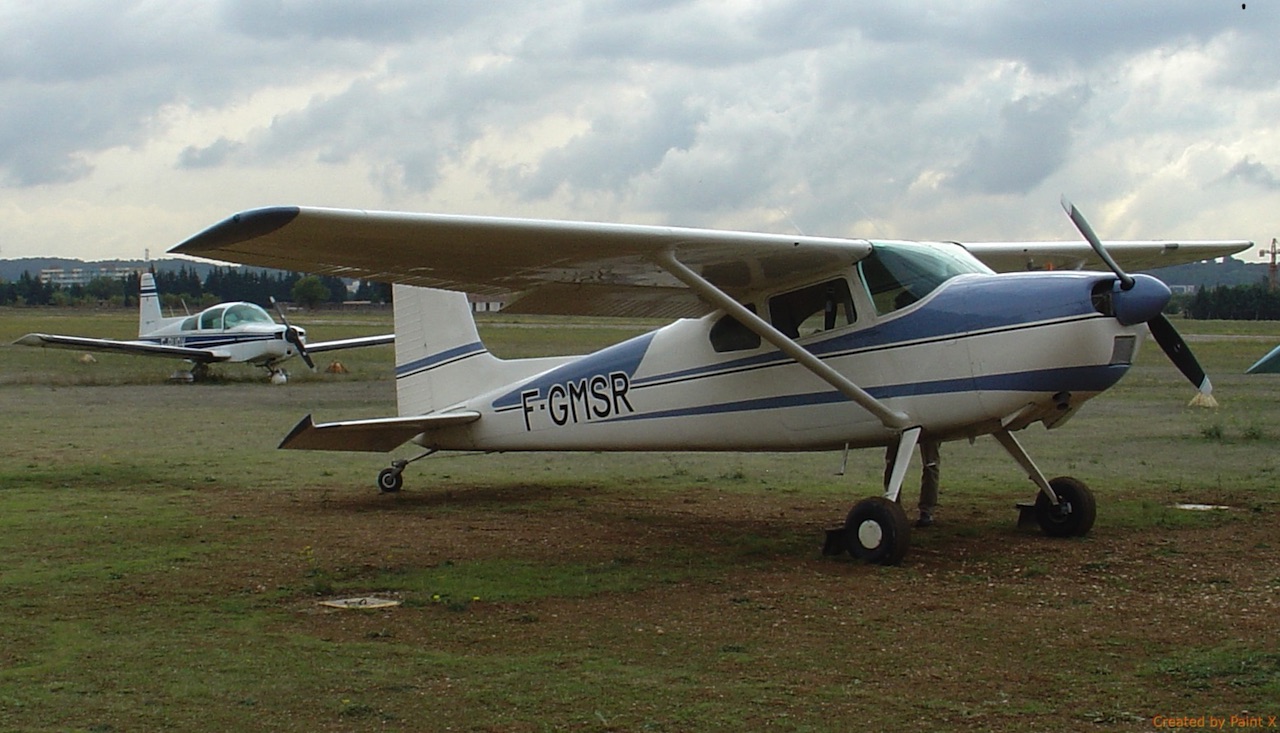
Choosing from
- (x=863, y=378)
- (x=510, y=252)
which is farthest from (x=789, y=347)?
(x=510, y=252)

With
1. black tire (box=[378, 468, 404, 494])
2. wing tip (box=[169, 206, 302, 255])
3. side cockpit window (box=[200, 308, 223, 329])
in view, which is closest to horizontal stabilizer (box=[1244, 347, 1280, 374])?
black tire (box=[378, 468, 404, 494])

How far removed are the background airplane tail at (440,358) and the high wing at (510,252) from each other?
5.91 ft

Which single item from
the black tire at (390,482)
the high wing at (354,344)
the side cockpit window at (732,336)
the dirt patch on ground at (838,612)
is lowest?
the dirt patch on ground at (838,612)

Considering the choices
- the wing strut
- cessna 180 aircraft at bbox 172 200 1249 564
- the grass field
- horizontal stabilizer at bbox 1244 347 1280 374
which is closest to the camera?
the grass field

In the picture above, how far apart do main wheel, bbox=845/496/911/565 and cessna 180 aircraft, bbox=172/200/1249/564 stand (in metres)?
0.01

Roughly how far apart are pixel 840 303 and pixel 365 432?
4.79 m

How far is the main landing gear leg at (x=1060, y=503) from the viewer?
938 cm

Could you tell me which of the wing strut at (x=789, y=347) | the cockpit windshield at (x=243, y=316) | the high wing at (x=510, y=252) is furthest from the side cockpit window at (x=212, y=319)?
the wing strut at (x=789, y=347)

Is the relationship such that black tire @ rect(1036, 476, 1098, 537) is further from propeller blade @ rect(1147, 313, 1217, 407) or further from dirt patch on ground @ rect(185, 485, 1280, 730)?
propeller blade @ rect(1147, 313, 1217, 407)

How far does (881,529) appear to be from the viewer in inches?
333

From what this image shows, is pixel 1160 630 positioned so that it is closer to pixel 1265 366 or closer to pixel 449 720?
pixel 449 720

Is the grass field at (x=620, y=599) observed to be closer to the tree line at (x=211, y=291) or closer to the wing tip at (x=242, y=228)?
the wing tip at (x=242, y=228)

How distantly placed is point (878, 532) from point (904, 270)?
1.90 m

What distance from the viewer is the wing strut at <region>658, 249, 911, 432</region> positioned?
8766 mm
